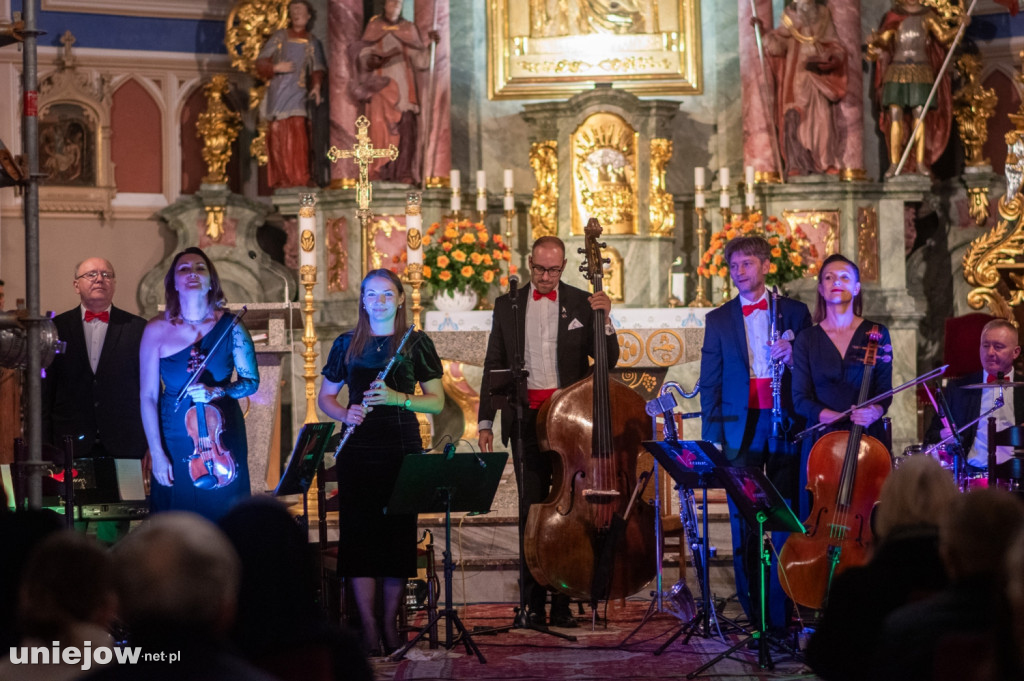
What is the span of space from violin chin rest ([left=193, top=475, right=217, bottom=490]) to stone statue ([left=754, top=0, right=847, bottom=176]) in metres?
7.90

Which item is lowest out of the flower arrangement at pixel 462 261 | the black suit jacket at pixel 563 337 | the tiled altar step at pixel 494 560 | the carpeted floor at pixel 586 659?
the carpeted floor at pixel 586 659

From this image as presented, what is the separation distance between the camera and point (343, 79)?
471 inches

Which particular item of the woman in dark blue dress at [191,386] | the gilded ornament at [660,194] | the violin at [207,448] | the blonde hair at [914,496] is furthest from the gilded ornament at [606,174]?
the blonde hair at [914,496]

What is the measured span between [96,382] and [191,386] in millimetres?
1184

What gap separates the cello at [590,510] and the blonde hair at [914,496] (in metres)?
2.67

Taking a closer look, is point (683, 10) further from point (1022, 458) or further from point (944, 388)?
point (1022, 458)

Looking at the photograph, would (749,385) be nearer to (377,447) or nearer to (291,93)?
(377,447)

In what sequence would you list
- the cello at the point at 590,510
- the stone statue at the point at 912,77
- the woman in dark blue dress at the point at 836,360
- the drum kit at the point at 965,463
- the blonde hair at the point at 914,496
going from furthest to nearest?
the stone statue at the point at 912,77 → the drum kit at the point at 965,463 → the woman in dark blue dress at the point at 836,360 → the cello at the point at 590,510 → the blonde hair at the point at 914,496

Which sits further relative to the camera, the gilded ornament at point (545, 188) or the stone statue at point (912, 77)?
the gilded ornament at point (545, 188)

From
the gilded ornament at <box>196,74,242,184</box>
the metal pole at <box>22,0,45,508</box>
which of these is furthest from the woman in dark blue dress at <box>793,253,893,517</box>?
the gilded ornament at <box>196,74,242,184</box>

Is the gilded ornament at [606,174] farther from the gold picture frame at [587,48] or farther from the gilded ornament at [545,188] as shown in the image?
the gold picture frame at [587,48]

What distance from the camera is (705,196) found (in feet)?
40.7

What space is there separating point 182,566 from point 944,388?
6743 mm

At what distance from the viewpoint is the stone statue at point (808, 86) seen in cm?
1176
